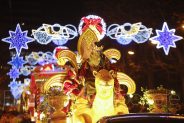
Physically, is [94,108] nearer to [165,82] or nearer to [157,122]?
[157,122]

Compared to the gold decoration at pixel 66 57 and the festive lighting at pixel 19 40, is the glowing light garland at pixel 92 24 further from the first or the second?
the festive lighting at pixel 19 40

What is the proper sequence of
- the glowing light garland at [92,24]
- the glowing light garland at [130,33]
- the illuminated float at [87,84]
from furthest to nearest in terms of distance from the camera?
1. the glowing light garland at [130,33]
2. the glowing light garland at [92,24]
3. the illuminated float at [87,84]

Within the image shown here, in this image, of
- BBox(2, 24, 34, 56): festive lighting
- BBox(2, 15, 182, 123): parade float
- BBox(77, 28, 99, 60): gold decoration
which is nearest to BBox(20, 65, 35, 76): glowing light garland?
BBox(2, 24, 34, 56): festive lighting

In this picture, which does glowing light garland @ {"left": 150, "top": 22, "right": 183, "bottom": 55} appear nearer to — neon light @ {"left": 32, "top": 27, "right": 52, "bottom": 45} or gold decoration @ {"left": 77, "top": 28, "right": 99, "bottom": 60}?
gold decoration @ {"left": 77, "top": 28, "right": 99, "bottom": 60}

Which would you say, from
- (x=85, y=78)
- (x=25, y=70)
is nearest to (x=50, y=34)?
(x=85, y=78)

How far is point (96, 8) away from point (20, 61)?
825cm

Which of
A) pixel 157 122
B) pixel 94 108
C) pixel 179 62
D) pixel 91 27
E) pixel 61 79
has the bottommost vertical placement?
pixel 157 122

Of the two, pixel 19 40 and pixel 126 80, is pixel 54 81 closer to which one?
pixel 126 80

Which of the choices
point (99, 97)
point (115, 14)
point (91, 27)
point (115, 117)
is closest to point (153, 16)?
point (115, 14)

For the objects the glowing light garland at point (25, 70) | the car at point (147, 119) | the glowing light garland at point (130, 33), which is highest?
the glowing light garland at point (25, 70)

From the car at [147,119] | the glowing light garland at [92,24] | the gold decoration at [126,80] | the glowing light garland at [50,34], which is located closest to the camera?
the car at [147,119]

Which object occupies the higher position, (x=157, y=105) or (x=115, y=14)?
(x=115, y=14)

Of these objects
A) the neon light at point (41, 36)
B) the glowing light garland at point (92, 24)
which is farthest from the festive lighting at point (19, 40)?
the glowing light garland at point (92, 24)

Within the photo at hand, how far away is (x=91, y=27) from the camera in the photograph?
1355 cm
